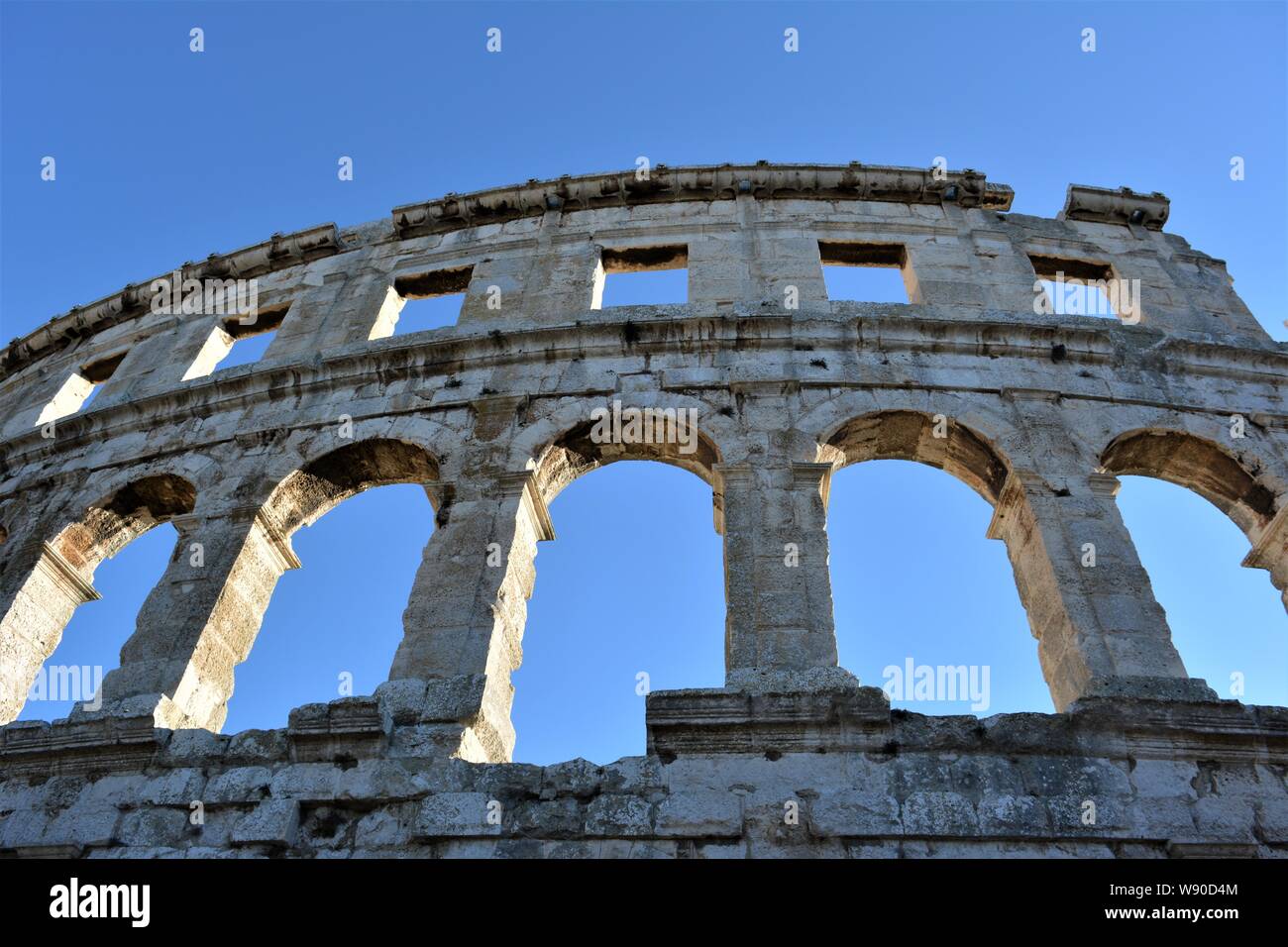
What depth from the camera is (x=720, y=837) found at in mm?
5461

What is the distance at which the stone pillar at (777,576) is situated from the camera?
643 cm

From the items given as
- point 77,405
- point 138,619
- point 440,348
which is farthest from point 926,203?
point 77,405

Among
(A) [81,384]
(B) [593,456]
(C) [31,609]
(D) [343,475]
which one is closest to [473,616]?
(B) [593,456]

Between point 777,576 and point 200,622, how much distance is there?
443cm

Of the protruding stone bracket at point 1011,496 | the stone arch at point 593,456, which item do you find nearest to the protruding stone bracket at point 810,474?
the stone arch at point 593,456

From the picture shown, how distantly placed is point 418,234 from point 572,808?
29.2 ft

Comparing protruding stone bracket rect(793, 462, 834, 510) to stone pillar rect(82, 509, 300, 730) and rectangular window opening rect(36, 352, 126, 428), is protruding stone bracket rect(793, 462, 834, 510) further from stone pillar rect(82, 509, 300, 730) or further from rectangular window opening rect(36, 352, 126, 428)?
rectangular window opening rect(36, 352, 126, 428)

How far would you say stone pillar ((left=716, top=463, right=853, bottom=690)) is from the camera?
643 cm

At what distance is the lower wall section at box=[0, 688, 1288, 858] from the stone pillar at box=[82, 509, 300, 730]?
2.76 ft

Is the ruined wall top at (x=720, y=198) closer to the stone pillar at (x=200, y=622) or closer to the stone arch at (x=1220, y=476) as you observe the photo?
the stone arch at (x=1220, y=476)

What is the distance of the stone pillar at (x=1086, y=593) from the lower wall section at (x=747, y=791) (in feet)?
1.65

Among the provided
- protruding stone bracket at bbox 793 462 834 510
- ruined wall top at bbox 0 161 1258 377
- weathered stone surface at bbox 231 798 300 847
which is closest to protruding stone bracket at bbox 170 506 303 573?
weathered stone surface at bbox 231 798 300 847

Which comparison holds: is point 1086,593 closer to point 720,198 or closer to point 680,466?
point 680,466
